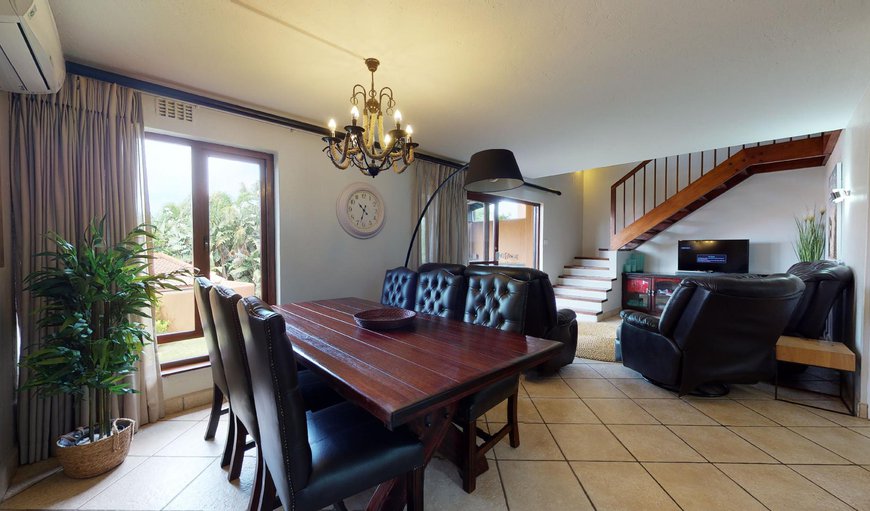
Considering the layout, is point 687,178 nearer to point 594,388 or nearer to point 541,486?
point 594,388

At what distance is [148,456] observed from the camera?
1920 millimetres

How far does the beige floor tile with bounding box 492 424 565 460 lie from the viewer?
1901 millimetres

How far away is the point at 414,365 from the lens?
4.28ft

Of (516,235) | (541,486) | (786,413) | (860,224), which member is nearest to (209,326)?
(541,486)

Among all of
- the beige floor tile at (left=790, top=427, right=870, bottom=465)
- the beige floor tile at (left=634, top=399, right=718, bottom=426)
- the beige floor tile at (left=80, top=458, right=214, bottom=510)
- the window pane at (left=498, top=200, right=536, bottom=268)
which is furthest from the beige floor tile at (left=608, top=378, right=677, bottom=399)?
the beige floor tile at (left=80, top=458, right=214, bottom=510)

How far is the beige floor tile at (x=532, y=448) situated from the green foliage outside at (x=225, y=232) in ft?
7.95

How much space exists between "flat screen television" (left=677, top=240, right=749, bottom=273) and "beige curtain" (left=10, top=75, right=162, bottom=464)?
7160 millimetres

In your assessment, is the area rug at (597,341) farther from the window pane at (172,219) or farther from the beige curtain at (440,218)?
the window pane at (172,219)

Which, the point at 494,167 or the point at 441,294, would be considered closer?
the point at 494,167

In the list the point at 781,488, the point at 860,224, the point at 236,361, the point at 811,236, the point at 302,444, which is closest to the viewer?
the point at 302,444

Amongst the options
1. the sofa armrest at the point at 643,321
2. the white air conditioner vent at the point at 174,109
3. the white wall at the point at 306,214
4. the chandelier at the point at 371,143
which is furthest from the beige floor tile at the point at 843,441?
the white air conditioner vent at the point at 174,109

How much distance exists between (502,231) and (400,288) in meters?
3.04

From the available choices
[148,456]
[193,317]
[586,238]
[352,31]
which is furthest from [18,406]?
[586,238]

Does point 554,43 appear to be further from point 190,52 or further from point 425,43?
point 190,52
